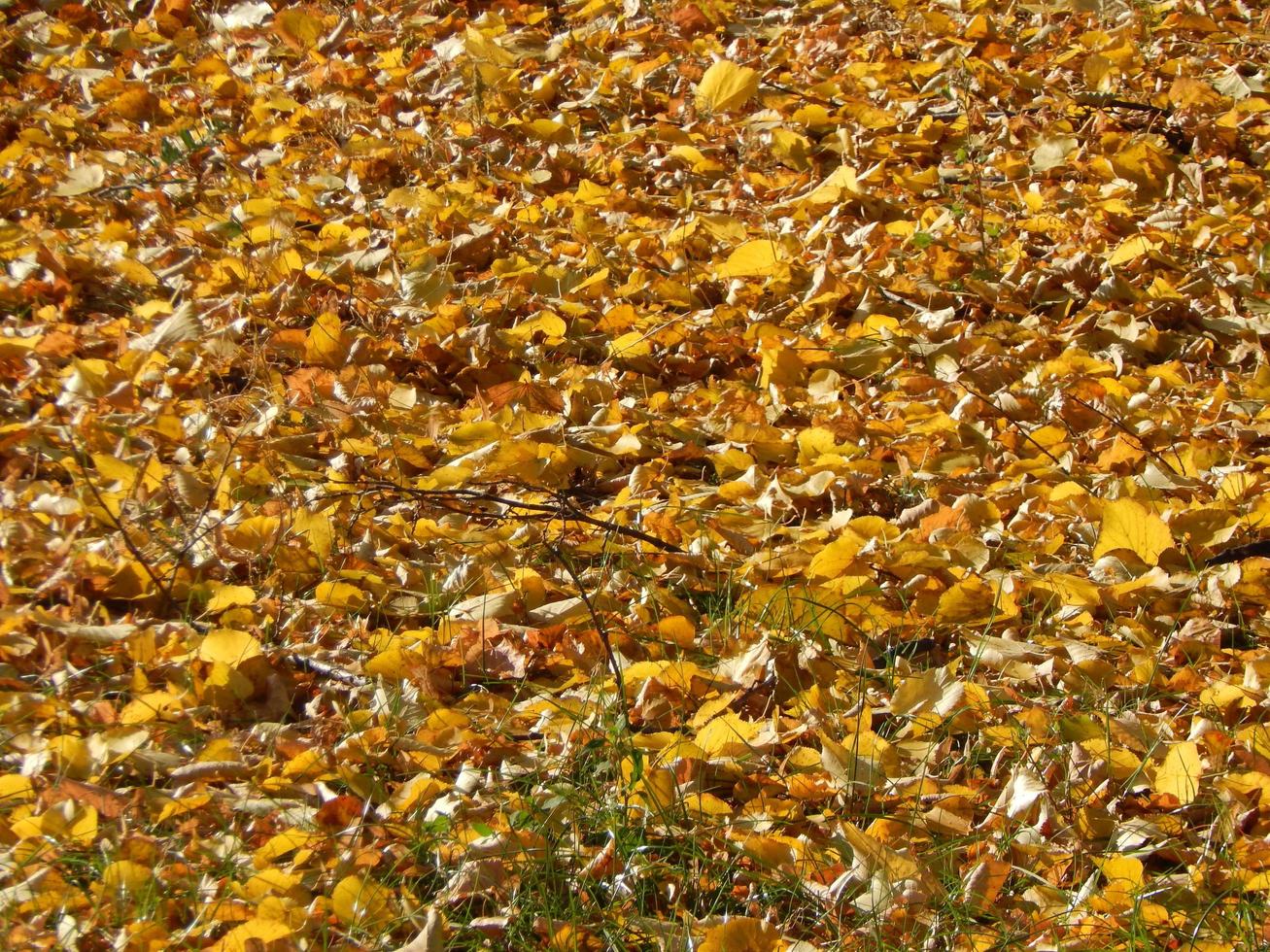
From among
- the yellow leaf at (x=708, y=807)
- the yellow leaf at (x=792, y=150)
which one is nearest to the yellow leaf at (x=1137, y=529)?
the yellow leaf at (x=708, y=807)

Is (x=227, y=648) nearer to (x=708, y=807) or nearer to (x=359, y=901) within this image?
(x=359, y=901)

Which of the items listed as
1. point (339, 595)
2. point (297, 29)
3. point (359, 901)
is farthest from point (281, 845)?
point (297, 29)

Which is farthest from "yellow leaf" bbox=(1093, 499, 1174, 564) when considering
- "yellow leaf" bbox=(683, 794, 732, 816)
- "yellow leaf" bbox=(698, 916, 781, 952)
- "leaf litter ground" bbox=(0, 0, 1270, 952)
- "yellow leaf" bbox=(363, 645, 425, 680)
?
"yellow leaf" bbox=(363, 645, 425, 680)

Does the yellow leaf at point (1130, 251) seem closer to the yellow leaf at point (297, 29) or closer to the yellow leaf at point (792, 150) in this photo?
the yellow leaf at point (792, 150)

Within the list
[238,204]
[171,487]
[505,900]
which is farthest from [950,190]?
[505,900]

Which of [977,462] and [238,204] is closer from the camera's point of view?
[977,462]

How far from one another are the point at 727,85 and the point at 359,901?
252cm

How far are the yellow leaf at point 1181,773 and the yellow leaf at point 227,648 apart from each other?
1314 mm

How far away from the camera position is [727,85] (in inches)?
132

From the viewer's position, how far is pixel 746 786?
1717mm

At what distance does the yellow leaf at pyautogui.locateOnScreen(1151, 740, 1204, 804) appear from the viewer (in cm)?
166

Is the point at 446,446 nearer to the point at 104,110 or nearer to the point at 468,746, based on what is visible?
the point at 468,746

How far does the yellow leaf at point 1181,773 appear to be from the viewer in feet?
5.44

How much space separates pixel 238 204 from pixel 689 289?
1.17 m
